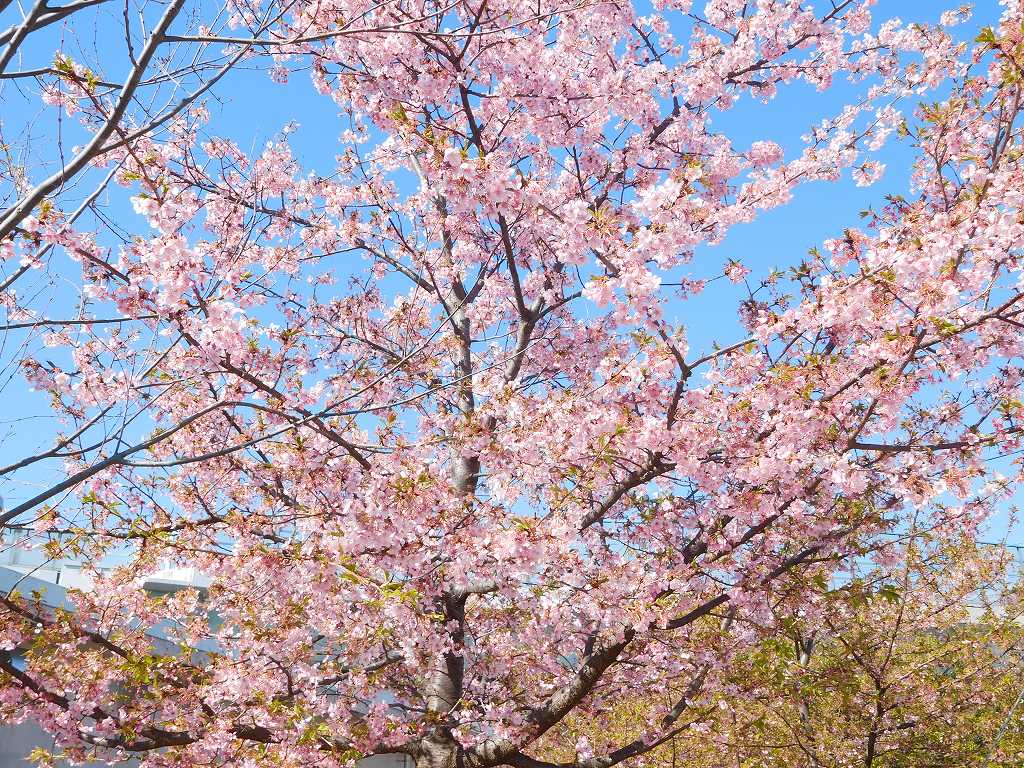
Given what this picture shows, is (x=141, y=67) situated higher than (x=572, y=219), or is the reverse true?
(x=572, y=219)

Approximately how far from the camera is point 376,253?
31.6ft

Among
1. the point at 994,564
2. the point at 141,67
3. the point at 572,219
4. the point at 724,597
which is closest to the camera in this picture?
the point at 141,67

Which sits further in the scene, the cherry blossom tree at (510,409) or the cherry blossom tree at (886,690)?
the cherry blossom tree at (886,690)

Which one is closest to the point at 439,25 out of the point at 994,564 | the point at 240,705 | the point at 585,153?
the point at 585,153

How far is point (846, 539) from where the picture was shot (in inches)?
274

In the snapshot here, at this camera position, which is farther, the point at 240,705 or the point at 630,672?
the point at 630,672

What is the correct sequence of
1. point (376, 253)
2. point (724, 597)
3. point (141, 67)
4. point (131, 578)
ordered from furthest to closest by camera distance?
1. point (376, 253)
2. point (131, 578)
3. point (724, 597)
4. point (141, 67)

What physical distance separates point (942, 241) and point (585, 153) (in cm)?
403

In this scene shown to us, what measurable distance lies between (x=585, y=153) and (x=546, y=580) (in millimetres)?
4406

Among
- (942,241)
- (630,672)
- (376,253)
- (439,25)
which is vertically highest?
(439,25)

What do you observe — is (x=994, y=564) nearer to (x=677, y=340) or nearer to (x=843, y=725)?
(x=843, y=725)

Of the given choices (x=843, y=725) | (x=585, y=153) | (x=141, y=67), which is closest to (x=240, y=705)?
(x=141, y=67)

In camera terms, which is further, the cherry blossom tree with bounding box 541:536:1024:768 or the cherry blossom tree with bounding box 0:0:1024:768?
the cherry blossom tree with bounding box 541:536:1024:768

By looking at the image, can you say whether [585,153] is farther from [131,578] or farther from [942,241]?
[131,578]
